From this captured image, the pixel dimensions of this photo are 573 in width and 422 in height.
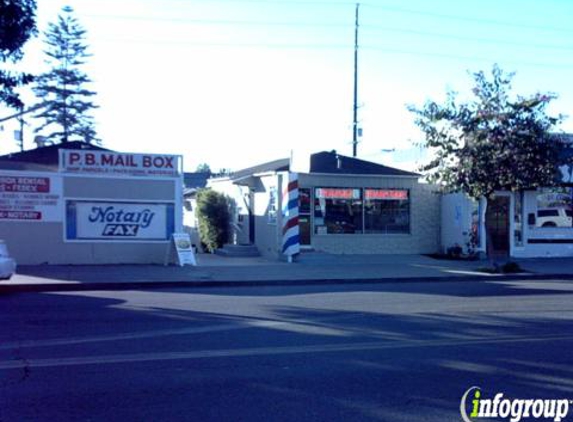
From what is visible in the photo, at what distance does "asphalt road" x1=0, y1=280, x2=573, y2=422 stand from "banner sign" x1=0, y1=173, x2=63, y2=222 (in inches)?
242

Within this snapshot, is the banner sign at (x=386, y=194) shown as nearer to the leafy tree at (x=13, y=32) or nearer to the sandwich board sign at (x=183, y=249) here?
the sandwich board sign at (x=183, y=249)

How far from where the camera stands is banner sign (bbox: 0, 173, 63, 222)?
18.7 metres

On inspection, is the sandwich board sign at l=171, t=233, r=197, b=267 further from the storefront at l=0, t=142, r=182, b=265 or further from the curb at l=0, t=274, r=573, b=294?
the curb at l=0, t=274, r=573, b=294

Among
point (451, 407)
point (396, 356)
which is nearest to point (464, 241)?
point (396, 356)

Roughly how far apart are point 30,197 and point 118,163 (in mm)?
2764

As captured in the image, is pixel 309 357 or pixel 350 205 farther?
pixel 350 205

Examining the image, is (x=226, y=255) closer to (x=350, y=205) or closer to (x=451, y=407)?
(x=350, y=205)

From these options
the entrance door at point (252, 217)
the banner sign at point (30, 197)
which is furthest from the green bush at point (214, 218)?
the banner sign at point (30, 197)

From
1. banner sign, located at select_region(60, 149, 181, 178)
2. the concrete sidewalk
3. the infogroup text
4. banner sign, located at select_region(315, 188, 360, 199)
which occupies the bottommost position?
the infogroup text

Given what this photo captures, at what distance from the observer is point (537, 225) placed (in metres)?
24.5

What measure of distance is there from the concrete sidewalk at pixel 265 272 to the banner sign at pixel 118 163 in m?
2.97

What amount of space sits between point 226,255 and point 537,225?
475 inches

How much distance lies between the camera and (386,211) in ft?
79.9

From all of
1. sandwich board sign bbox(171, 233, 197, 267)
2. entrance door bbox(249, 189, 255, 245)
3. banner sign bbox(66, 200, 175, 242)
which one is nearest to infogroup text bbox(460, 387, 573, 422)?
sandwich board sign bbox(171, 233, 197, 267)
